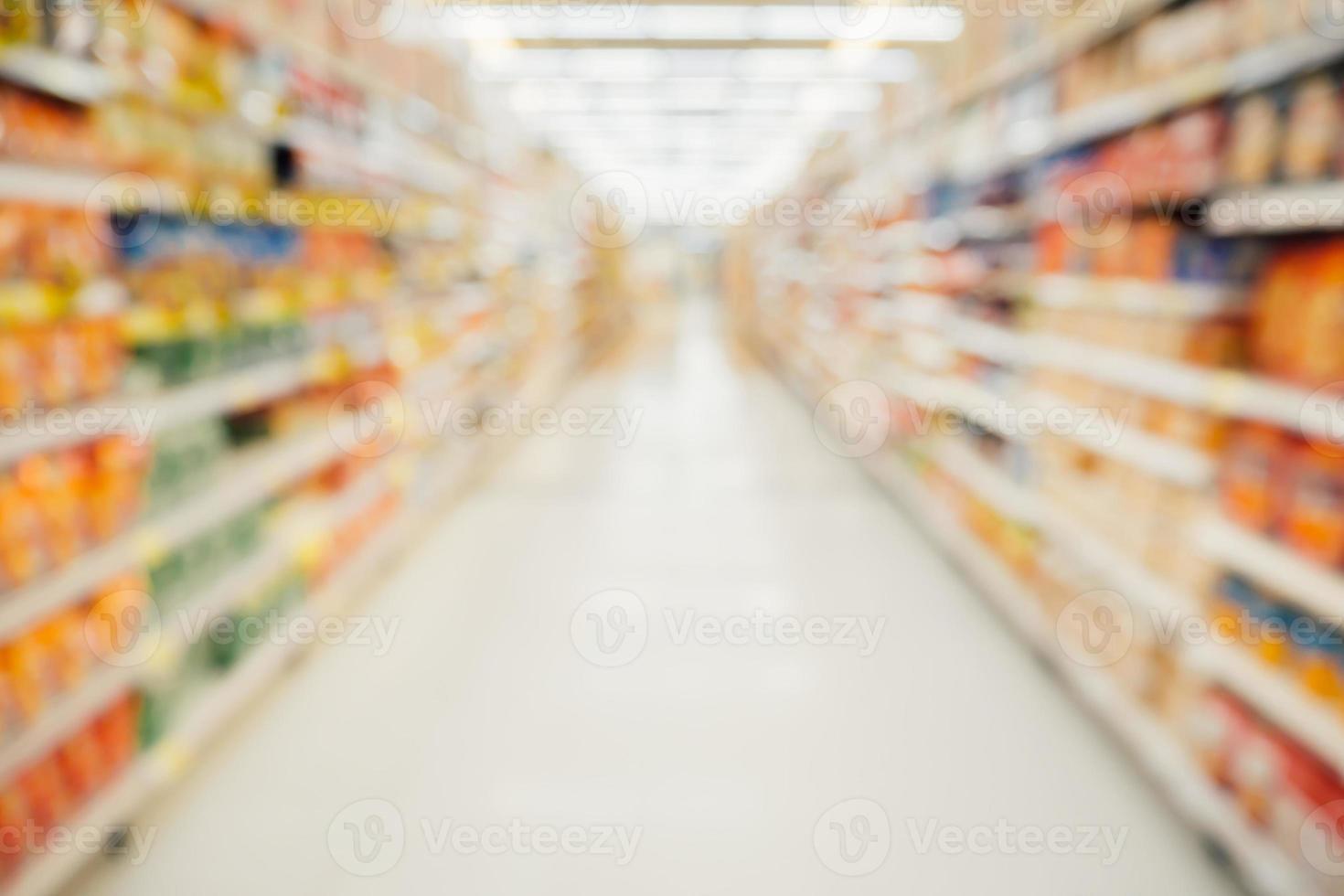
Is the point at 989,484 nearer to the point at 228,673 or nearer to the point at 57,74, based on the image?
the point at 228,673

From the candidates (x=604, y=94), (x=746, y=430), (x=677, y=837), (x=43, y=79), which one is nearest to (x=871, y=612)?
(x=677, y=837)

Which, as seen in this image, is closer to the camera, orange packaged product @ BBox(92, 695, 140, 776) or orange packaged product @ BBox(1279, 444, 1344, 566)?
orange packaged product @ BBox(1279, 444, 1344, 566)

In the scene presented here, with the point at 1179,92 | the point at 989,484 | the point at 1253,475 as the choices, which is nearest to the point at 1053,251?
the point at 1179,92

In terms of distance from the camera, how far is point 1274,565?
6.28ft

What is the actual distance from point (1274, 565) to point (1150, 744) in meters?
0.71

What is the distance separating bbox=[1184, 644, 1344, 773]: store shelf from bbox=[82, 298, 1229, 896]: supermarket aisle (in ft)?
1.48

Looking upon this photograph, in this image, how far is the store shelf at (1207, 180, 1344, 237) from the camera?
5.67ft

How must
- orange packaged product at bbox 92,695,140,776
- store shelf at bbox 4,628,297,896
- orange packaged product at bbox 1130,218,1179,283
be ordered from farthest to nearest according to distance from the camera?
1. orange packaged product at bbox 1130,218,1179,283
2. orange packaged product at bbox 92,695,140,776
3. store shelf at bbox 4,628,297,896

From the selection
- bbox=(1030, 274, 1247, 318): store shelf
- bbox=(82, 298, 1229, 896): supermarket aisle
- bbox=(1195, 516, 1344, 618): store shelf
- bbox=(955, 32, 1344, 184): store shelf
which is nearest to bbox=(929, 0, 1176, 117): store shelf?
bbox=(955, 32, 1344, 184): store shelf

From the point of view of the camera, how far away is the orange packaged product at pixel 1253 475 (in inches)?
78.5

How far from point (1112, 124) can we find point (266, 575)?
309 cm

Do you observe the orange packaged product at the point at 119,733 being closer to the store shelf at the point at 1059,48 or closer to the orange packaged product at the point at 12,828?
the orange packaged product at the point at 12,828

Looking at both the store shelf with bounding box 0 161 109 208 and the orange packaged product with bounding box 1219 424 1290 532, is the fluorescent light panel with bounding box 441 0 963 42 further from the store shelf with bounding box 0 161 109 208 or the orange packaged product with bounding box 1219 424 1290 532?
the orange packaged product with bounding box 1219 424 1290 532

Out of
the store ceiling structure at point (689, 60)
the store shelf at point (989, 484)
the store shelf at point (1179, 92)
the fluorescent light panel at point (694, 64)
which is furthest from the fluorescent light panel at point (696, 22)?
the store shelf at point (989, 484)
